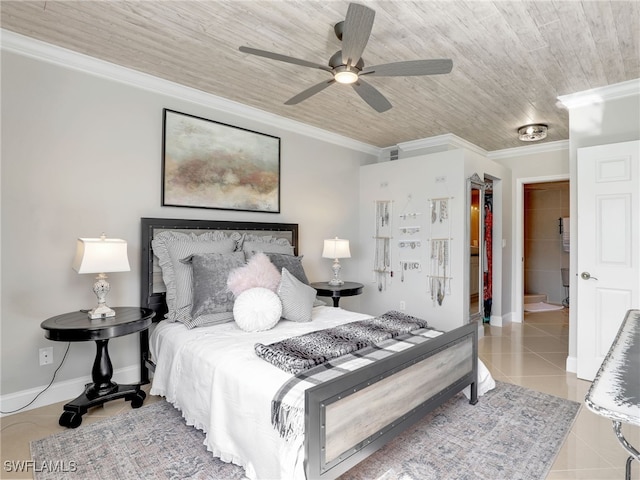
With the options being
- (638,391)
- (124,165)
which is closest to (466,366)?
(638,391)

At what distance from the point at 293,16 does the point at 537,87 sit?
2.40 metres

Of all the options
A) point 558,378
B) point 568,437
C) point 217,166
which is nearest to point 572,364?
point 558,378

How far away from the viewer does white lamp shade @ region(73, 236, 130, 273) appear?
8.20ft

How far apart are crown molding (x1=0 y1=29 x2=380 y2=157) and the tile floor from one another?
2.61 m

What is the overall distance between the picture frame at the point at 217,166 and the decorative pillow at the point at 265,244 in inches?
15.6

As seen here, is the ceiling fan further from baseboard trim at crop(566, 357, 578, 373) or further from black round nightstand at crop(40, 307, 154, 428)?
baseboard trim at crop(566, 357, 578, 373)

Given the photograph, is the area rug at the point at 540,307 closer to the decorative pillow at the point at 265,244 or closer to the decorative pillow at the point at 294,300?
the decorative pillow at the point at 265,244

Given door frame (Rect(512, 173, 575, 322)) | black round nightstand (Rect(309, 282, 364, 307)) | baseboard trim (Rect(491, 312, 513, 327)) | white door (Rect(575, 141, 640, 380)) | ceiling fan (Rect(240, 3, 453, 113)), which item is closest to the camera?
ceiling fan (Rect(240, 3, 453, 113))

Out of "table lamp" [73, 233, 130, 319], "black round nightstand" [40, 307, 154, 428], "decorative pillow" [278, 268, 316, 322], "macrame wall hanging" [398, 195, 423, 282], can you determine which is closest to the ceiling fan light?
"decorative pillow" [278, 268, 316, 322]

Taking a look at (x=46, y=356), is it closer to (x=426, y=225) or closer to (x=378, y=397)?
(x=378, y=397)

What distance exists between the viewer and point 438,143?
5062mm

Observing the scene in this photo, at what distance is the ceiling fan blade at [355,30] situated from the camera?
1.85 m

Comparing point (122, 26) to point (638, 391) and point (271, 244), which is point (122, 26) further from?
point (638, 391)

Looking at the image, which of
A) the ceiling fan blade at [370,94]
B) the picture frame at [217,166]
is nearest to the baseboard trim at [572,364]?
the ceiling fan blade at [370,94]
